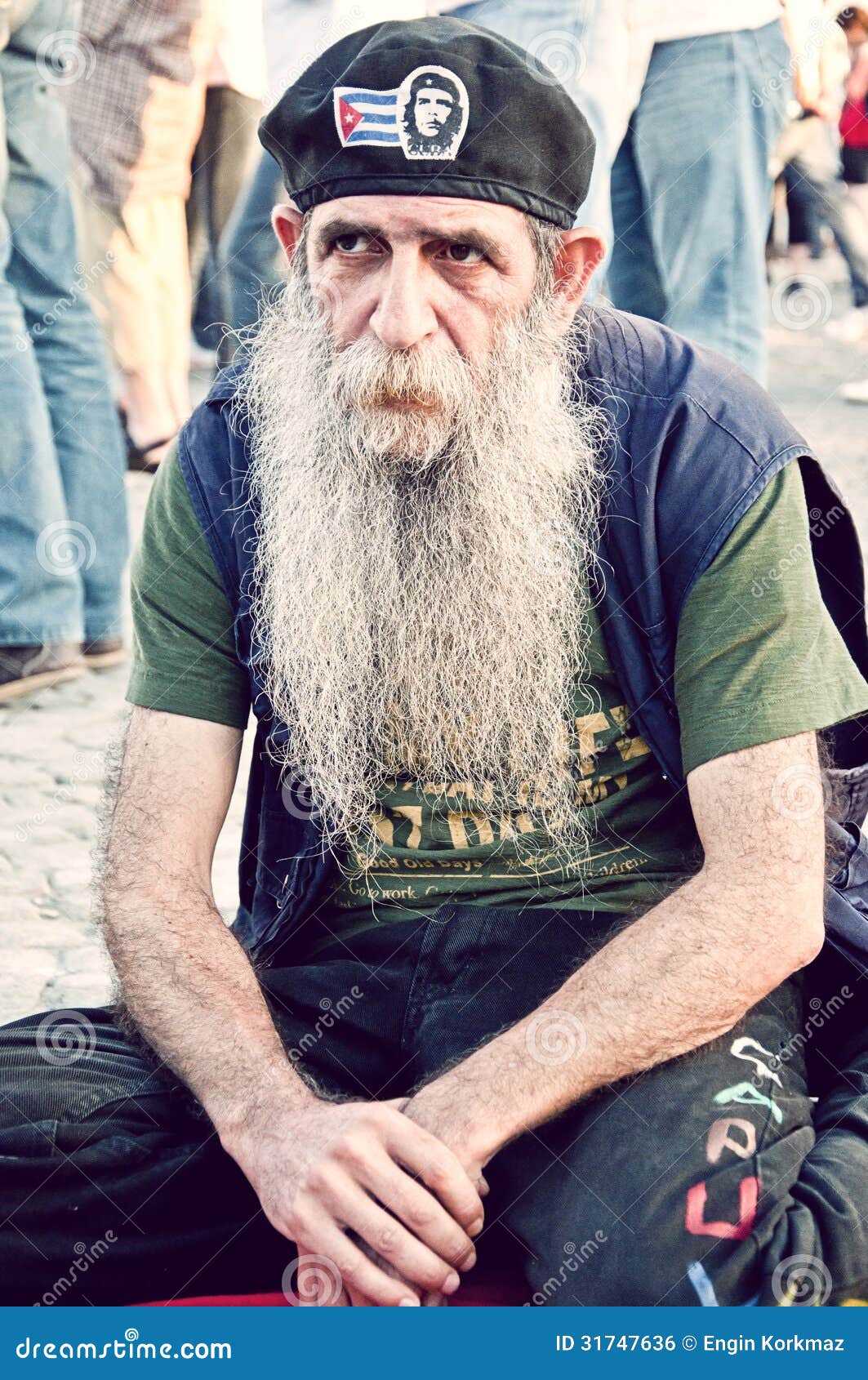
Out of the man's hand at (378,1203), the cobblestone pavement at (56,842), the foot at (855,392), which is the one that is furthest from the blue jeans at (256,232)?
the man's hand at (378,1203)

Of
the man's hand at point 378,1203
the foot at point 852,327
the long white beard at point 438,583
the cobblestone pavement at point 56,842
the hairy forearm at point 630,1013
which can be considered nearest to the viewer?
the man's hand at point 378,1203

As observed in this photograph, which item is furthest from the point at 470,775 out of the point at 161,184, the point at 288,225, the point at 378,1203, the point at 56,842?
the point at 161,184

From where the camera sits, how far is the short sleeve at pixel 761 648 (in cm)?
218

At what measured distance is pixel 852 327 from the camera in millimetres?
9992

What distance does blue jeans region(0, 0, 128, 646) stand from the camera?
4.88 metres

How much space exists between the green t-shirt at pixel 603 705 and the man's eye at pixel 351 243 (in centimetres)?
46

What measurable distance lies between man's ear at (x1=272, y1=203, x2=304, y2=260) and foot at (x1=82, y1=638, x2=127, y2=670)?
9.48ft

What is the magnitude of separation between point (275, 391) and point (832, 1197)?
1.51m

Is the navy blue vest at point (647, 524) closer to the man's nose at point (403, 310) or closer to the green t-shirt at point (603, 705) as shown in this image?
the green t-shirt at point (603, 705)

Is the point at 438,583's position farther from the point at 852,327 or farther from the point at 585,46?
the point at 852,327

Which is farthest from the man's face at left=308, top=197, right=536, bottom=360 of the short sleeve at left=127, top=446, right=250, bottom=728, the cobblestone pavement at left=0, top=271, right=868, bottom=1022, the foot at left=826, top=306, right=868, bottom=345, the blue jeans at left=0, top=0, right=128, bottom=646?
the foot at left=826, top=306, right=868, bottom=345

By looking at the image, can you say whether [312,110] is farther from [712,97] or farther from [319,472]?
[712,97]

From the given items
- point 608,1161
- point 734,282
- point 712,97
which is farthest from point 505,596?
point 712,97

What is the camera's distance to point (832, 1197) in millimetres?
2037
